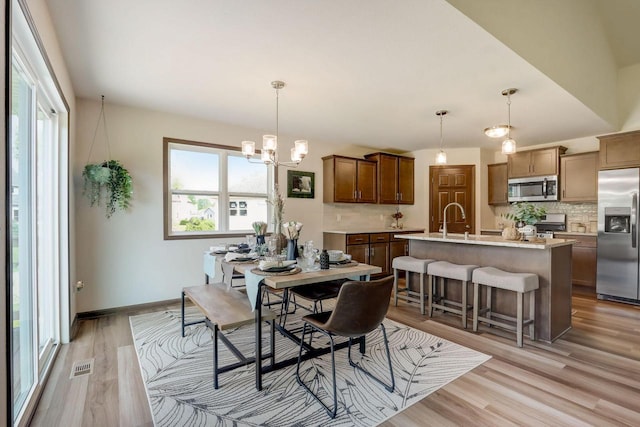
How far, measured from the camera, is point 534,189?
5.45 meters

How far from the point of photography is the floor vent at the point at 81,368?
2385 mm

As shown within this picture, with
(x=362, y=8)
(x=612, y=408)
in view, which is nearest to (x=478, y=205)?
(x=612, y=408)

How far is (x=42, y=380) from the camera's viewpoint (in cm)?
218

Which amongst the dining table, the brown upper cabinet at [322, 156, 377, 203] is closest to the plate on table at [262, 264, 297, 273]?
the dining table

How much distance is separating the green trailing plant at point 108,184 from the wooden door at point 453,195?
5.07 meters

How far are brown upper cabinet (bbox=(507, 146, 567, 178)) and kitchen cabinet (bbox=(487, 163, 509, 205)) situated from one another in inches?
7.5

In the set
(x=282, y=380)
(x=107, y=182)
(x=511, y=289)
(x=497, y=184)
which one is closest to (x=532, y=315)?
(x=511, y=289)

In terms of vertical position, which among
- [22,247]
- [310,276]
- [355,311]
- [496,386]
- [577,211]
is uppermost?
[577,211]

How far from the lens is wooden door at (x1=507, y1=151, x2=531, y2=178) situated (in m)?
5.55

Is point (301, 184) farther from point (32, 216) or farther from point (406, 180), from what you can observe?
point (32, 216)

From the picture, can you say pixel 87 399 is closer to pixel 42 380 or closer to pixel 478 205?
pixel 42 380

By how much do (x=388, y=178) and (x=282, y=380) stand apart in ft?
14.5

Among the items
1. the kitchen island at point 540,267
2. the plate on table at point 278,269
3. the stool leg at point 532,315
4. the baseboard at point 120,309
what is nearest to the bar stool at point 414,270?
the kitchen island at point 540,267

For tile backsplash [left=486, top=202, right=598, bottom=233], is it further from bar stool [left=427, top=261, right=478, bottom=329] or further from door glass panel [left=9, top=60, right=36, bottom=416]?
door glass panel [left=9, top=60, right=36, bottom=416]
